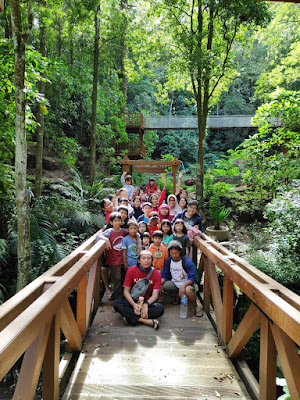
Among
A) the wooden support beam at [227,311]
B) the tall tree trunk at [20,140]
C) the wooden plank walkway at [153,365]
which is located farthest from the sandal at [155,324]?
the tall tree trunk at [20,140]

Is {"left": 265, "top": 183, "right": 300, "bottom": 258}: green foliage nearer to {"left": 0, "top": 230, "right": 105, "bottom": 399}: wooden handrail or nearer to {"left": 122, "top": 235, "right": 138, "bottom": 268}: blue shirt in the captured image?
{"left": 122, "top": 235, "right": 138, "bottom": 268}: blue shirt

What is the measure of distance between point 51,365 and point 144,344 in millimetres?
1287

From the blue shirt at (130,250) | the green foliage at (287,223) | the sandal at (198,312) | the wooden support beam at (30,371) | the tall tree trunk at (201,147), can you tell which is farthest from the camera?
the tall tree trunk at (201,147)

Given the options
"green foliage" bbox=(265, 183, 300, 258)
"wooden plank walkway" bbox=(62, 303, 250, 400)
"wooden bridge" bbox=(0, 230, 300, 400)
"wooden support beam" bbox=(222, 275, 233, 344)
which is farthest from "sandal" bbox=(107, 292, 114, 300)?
"green foliage" bbox=(265, 183, 300, 258)

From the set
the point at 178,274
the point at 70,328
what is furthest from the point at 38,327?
the point at 178,274

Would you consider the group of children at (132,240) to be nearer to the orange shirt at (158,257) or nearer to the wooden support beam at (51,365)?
the orange shirt at (158,257)

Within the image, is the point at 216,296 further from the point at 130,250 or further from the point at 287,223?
the point at 287,223

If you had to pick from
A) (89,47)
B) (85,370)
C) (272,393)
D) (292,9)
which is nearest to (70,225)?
(85,370)

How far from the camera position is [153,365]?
2756 millimetres

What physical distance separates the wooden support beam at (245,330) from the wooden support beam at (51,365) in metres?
1.58

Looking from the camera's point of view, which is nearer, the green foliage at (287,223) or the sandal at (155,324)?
the sandal at (155,324)

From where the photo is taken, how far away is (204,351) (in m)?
3.03

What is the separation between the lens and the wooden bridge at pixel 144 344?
1748mm

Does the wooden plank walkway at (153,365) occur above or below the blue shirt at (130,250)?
below
